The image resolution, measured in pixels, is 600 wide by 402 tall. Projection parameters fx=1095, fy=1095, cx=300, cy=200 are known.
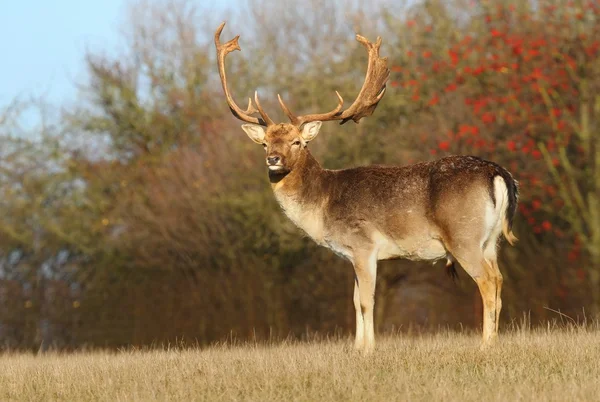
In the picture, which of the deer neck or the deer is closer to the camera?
the deer

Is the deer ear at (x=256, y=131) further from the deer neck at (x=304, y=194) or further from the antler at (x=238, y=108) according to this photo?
the deer neck at (x=304, y=194)

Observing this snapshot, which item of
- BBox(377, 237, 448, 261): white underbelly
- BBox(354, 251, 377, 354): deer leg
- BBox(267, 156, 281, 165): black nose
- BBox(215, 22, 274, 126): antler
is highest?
BBox(215, 22, 274, 126): antler

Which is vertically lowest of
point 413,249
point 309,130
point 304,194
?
point 413,249

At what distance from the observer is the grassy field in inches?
290

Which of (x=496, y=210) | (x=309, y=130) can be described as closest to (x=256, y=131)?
(x=309, y=130)

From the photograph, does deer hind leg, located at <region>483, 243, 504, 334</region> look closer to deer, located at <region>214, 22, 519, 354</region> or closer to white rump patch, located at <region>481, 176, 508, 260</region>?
deer, located at <region>214, 22, 519, 354</region>

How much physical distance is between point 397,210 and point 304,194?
1.01 metres

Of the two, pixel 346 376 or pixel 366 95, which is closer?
pixel 346 376

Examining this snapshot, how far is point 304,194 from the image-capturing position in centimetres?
1079

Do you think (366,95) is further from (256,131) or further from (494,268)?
(494,268)

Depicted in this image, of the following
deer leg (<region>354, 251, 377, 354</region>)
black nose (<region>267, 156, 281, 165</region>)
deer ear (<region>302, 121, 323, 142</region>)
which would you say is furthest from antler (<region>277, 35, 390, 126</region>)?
deer leg (<region>354, 251, 377, 354</region>)

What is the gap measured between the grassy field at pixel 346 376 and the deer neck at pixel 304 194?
1.30m

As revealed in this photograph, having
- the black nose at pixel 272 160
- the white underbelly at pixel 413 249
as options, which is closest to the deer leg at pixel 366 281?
the white underbelly at pixel 413 249

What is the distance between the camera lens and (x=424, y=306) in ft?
70.0
